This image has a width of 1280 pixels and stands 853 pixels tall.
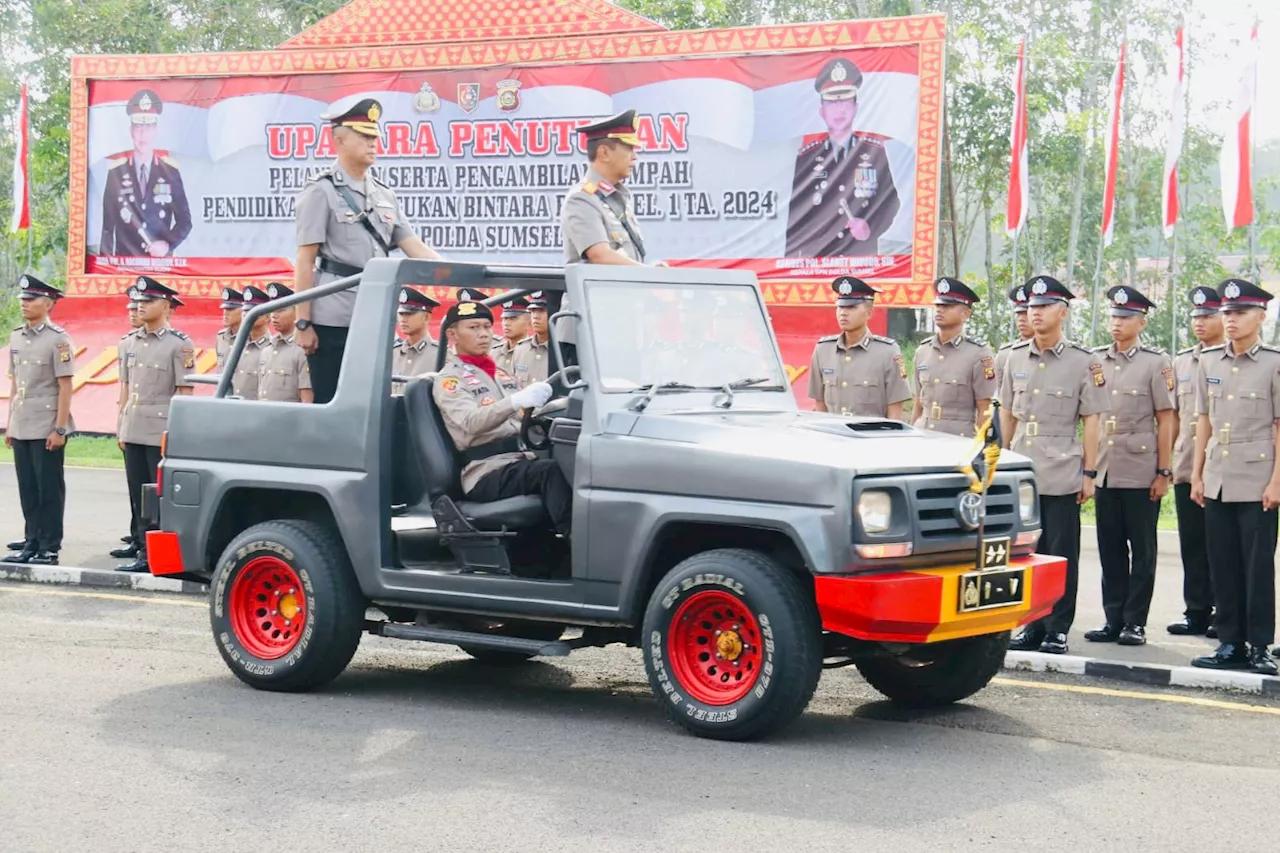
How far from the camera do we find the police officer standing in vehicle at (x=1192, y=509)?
988cm

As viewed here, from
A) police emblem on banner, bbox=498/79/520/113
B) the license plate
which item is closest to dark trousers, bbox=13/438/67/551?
Result: the license plate

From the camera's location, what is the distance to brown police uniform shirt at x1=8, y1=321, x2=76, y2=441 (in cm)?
1232

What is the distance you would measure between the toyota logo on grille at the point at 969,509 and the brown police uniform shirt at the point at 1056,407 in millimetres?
2878

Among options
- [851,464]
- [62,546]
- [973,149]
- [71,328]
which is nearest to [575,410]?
[851,464]

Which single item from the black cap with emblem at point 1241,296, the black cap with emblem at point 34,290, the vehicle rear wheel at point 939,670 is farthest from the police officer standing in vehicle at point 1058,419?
the black cap with emblem at point 34,290

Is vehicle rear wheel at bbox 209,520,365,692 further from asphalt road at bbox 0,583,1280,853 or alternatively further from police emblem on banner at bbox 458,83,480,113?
police emblem on banner at bbox 458,83,480,113

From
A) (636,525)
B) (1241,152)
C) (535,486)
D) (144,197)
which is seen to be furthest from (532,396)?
(144,197)

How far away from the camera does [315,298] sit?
26.2 ft

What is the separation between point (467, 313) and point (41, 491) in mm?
5701

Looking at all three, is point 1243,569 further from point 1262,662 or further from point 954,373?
point 954,373

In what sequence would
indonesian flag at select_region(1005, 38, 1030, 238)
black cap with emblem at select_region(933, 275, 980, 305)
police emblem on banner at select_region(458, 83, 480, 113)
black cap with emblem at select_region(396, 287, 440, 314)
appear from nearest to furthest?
black cap with emblem at select_region(933, 275, 980, 305) → black cap with emblem at select_region(396, 287, 440, 314) → indonesian flag at select_region(1005, 38, 1030, 238) → police emblem on banner at select_region(458, 83, 480, 113)

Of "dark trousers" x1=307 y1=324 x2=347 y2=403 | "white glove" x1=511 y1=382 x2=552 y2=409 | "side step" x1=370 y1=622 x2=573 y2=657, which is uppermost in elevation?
"dark trousers" x1=307 y1=324 x2=347 y2=403

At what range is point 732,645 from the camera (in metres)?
6.72

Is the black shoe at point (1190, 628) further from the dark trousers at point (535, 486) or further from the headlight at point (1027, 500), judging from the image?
the dark trousers at point (535, 486)
